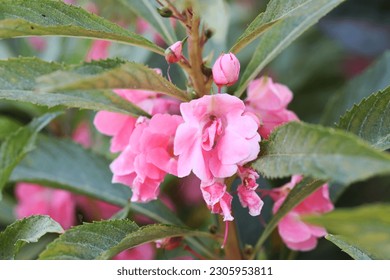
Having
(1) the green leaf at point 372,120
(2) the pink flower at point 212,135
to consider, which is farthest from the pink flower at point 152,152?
(1) the green leaf at point 372,120

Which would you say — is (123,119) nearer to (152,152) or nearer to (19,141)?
(152,152)

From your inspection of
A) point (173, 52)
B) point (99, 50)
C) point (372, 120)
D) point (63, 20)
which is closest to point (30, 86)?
point (63, 20)

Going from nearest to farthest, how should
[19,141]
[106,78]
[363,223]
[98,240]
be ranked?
1. [363,223]
2. [106,78]
3. [98,240]
4. [19,141]

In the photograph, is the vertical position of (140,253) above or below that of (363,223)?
below

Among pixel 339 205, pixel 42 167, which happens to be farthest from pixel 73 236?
pixel 339 205

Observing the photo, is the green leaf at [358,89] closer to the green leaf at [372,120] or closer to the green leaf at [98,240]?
the green leaf at [372,120]

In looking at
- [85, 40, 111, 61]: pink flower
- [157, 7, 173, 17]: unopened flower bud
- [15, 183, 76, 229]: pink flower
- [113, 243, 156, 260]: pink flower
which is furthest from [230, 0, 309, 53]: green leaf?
[85, 40, 111, 61]: pink flower
